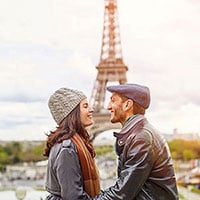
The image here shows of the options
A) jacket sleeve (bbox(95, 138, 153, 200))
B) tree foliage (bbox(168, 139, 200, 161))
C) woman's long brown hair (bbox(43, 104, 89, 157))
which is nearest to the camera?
jacket sleeve (bbox(95, 138, 153, 200))

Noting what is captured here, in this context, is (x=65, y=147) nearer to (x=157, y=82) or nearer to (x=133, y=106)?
(x=133, y=106)

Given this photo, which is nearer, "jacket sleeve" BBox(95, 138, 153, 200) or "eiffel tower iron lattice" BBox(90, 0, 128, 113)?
"jacket sleeve" BBox(95, 138, 153, 200)

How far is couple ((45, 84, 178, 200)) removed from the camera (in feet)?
3.13

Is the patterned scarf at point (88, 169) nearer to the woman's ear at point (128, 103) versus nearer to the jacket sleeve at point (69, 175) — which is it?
the jacket sleeve at point (69, 175)

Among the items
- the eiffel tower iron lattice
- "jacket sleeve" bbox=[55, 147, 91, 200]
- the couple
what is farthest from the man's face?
the eiffel tower iron lattice

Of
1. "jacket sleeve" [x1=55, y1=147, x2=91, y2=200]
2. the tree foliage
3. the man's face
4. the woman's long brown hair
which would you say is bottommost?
the tree foliage

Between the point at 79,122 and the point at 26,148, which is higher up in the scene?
the point at 79,122

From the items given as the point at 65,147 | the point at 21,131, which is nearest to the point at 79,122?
the point at 65,147

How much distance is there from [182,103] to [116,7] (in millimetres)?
742

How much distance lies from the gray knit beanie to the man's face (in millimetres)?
84

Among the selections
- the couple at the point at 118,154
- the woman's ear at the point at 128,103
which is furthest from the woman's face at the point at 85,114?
the woman's ear at the point at 128,103

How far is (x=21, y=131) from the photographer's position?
9.71 ft

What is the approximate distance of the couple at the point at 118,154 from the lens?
0.95 metres

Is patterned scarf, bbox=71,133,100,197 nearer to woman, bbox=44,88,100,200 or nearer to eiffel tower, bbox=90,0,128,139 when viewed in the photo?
woman, bbox=44,88,100,200
